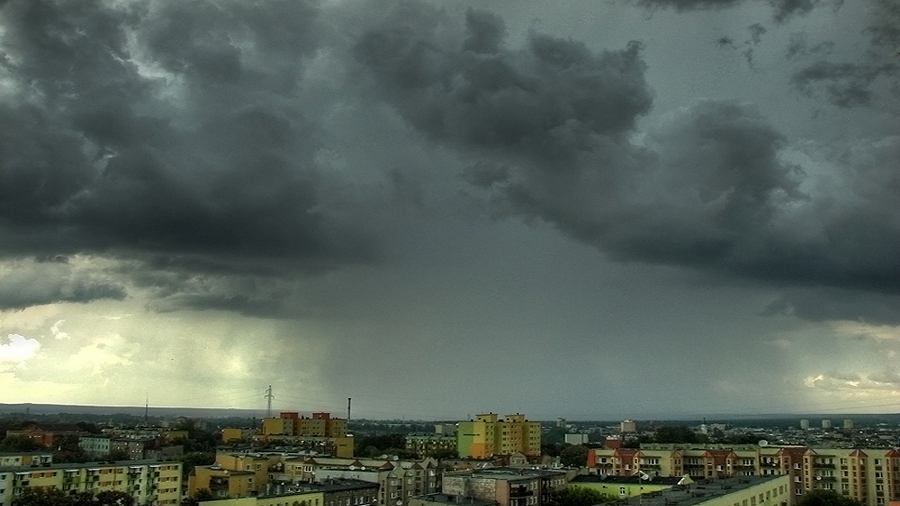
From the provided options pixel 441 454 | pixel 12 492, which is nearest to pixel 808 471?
pixel 441 454

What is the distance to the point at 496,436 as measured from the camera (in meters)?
132

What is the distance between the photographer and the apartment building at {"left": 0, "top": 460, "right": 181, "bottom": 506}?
216 feet

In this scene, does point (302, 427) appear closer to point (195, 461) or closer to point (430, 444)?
point (430, 444)

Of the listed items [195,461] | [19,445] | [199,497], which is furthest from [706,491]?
[19,445]

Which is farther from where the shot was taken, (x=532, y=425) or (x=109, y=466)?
(x=532, y=425)

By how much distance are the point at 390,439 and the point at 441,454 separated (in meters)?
31.4

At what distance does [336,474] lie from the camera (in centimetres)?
7825

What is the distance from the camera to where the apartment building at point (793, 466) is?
8344 cm

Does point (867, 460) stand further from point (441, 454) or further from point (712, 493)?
point (441, 454)

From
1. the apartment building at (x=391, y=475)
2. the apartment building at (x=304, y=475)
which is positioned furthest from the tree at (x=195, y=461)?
the apartment building at (x=391, y=475)

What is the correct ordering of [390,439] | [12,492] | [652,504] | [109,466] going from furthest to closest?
[390,439], [109,466], [12,492], [652,504]

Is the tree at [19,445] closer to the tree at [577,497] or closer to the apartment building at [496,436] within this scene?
the apartment building at [496,436]

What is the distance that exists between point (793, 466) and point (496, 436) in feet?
177

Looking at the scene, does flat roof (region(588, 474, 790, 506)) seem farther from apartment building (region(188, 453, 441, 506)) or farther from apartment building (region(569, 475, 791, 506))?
apartment building (region(188, 453, 441, 506))
